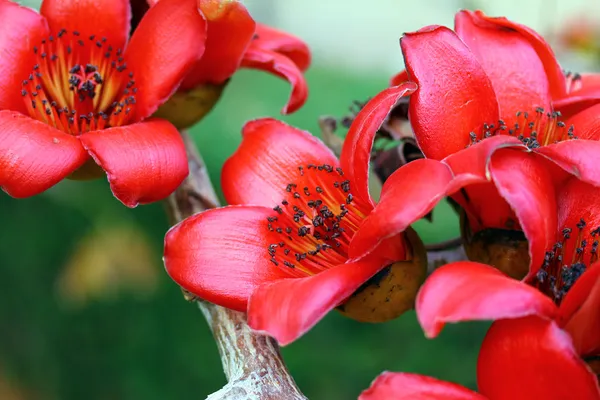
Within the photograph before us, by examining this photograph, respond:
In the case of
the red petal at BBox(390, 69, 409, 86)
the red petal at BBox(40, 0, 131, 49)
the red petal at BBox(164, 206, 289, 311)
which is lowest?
the red petal at BBox(164, 206, 289, 311)

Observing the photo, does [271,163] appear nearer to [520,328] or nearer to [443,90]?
[443,90]

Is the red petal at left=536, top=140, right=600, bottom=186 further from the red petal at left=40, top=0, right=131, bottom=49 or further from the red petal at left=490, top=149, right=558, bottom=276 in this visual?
the red petal at left=40, top=0, right=131, bottom=49

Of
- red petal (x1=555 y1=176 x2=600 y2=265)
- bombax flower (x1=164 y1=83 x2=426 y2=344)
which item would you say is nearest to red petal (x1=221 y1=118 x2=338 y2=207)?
bombax flower (x1=164 y1=83 x2=426 y2=344)

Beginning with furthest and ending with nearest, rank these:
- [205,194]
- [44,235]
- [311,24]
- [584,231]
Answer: [311,24] → [44,235] → [205,194] → [584,231]

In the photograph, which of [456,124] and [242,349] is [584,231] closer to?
[456,124]

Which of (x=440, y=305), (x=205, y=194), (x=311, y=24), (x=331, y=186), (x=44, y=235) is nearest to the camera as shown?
(x=440, y=305)

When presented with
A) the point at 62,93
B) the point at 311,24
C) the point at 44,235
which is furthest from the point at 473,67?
the point at 311,24

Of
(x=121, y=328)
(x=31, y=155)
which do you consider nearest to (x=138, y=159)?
(x=31, y=155)
